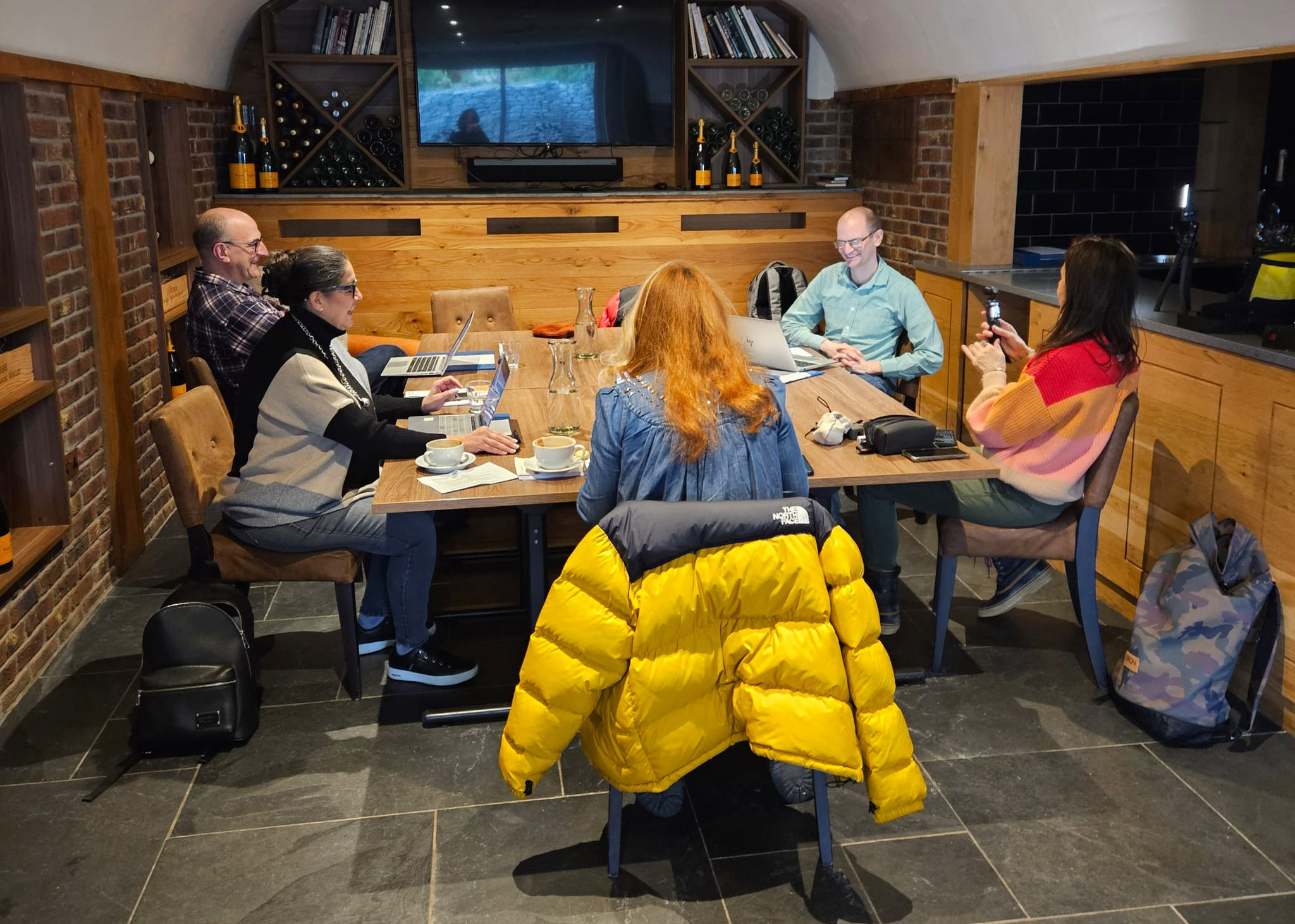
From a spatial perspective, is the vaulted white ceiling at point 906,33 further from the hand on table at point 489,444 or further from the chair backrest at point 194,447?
the hand on table at point 489,444

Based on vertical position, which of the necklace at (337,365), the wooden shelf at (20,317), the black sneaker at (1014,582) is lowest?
the black sneaker at (1014,582)

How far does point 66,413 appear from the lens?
3846 mm

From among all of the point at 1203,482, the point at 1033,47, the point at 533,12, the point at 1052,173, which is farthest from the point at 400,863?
the point at 533,12

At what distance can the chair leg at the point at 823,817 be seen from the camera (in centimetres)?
252

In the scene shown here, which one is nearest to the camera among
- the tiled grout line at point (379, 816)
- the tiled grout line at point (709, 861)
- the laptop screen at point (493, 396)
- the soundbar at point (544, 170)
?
the tiled grout line at point (709, 861)

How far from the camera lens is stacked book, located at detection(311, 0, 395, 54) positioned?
6.14 metres

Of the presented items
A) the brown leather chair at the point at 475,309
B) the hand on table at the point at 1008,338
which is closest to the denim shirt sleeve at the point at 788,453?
the hand on table at the point at 1008,338

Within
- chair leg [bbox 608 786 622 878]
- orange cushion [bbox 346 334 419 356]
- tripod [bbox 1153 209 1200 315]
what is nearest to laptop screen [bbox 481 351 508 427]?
chair leg [bbox 608 786 622 878]

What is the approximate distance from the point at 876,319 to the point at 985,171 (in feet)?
4.20

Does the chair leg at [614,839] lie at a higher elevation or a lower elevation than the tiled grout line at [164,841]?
higher

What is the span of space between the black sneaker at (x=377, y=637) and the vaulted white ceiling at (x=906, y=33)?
205cm

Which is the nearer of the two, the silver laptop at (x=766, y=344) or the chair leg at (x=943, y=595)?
the chair leg at (x=943, y=595)

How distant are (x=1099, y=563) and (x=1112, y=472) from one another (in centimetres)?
94

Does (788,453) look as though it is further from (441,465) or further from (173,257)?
(173,257)
